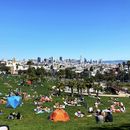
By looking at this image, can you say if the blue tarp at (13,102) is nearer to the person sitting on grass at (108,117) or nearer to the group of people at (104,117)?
the group of people at (104,117)

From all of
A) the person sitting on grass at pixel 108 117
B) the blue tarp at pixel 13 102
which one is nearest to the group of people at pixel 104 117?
the person sitting on grass at pixel 108 117

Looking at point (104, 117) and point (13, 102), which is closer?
point (104, 117)

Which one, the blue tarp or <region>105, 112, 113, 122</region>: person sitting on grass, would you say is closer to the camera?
<region>105, 112, 113, 122</region>: person sitting on grass

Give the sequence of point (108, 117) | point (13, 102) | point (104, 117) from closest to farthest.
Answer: point (108, 117)
point (104, 117)
point (13, 102)

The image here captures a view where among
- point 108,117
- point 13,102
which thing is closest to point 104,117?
point 108,117

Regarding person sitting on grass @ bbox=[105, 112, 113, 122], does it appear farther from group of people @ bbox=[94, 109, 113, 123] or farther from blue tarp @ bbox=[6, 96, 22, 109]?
blue tarp @ bbox=[6, 96, 22, 109]

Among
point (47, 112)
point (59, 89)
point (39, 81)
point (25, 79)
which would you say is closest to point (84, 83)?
point (59, 89)

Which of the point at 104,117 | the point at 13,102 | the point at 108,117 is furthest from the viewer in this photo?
the point at 13,102

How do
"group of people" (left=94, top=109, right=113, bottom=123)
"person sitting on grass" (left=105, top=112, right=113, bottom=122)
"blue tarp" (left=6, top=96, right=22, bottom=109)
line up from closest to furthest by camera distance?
1. "group of people" (left=94, top=109, right=113, bottom=123)
2. "person sitting on grass" (left=105, top=112, right=113, bottom=122)
3. "blue tarp" (left=6, top=96, right=22, bottom=109)

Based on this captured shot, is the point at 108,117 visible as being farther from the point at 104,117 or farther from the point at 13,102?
the point at 13,102

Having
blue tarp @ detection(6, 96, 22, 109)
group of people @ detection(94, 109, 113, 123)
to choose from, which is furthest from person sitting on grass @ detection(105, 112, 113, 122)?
blue tarp @ detection(6, 96, 22, 109)

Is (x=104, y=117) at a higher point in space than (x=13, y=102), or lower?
higher
